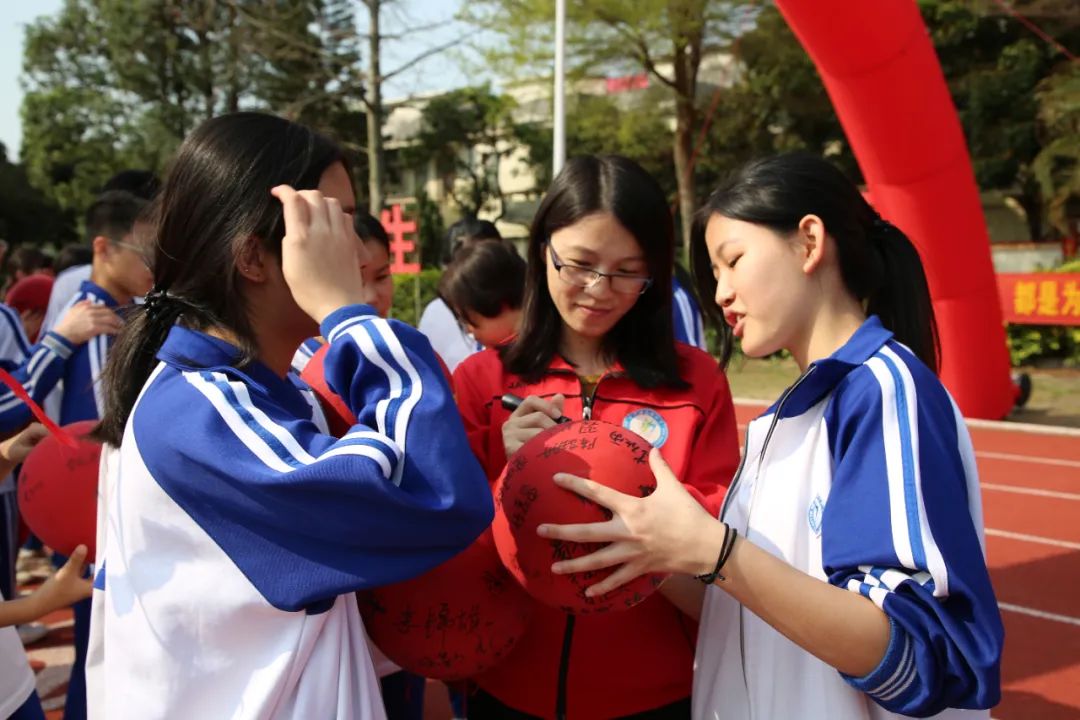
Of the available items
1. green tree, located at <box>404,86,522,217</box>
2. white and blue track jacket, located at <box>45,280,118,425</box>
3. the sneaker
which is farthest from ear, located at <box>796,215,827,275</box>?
green tree, located at <box>404,86,522,217</box>

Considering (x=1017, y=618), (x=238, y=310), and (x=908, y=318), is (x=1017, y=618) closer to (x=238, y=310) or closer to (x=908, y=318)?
(x=908, y=318)

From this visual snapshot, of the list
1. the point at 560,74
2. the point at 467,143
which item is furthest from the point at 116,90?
the point at 560,74

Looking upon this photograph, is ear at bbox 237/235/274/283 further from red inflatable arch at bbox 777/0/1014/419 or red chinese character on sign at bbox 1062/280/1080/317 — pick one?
red chinese character on sign at bbox 1062/280/1080/317

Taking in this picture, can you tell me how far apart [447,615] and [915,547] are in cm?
85

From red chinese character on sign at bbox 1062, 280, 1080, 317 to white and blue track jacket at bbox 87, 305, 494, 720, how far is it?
49.7 feet

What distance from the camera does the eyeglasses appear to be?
2.20m

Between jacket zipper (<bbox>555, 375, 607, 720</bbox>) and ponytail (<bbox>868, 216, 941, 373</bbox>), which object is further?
jacket zipper (<bbox>555, 375, 607, 720</bbox>)

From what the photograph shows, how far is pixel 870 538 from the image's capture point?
1381 mm

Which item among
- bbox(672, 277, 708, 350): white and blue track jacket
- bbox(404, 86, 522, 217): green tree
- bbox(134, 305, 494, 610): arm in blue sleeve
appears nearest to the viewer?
bbox(134, 305, 494, 610): arm in blue sleeve

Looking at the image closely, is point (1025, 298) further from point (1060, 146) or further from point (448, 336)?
point (448, 336)

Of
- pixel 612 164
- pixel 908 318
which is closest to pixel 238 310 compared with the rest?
pixel 612 164

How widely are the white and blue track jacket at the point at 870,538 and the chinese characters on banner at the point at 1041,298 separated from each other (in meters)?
13.8

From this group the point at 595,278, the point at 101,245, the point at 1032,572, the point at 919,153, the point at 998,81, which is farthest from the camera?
the point at 998,81

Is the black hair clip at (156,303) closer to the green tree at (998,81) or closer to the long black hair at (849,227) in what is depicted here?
the long black hair at (849,227)
